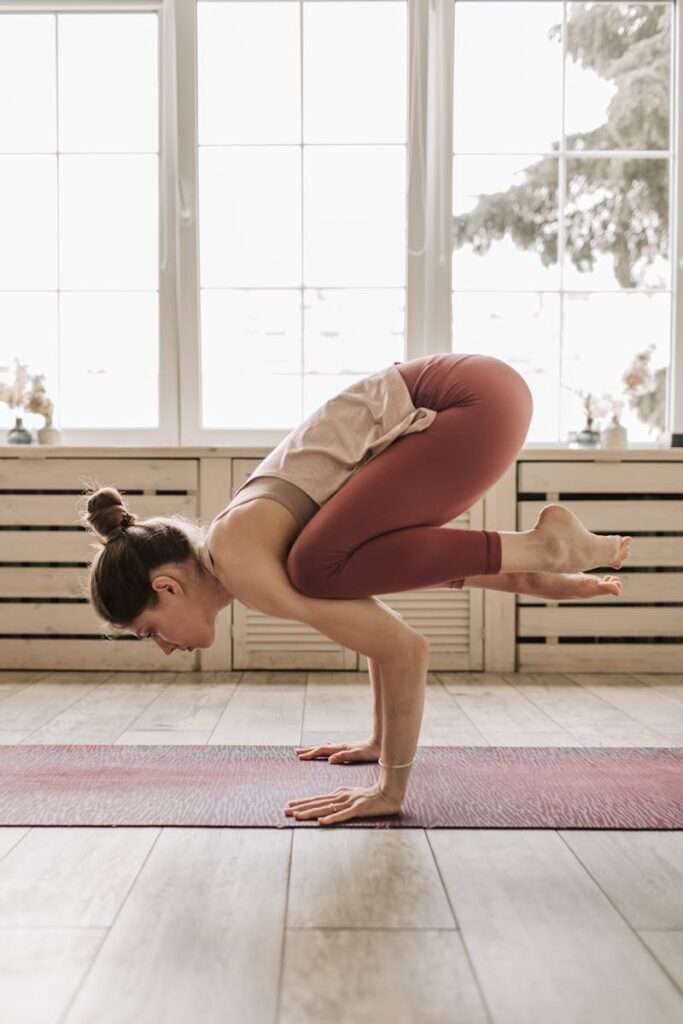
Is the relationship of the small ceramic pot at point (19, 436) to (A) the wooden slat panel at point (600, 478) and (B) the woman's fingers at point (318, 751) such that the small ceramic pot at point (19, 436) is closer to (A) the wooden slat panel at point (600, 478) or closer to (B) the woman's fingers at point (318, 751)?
(A) the wooden slat panel at point (600, 478)

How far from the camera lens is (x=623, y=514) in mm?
3037

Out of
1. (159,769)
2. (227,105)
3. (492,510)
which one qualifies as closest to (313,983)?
(159,769)

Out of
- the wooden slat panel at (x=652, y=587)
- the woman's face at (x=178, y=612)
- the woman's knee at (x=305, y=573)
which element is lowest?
the wooden slat panel at (x=652, y=587)

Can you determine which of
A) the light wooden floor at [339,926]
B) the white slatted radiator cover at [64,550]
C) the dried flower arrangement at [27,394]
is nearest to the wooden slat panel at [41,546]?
the white slatted radiator cover at [64,550]

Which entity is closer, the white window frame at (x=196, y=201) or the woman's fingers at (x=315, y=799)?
the woman's fingers at (x=315, y=799)

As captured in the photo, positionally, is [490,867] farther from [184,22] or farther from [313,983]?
[184,22]

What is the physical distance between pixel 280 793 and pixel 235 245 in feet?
7.08

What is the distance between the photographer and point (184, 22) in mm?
3311

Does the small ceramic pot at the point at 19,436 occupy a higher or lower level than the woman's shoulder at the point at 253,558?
higher

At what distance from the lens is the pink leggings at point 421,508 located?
1.58m

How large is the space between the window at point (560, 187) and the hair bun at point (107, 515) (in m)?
1.95

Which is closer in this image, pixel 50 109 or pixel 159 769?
pixel 159 769

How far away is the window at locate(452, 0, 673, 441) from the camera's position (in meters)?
3.38

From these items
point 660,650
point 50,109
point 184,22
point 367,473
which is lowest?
point 660,650
